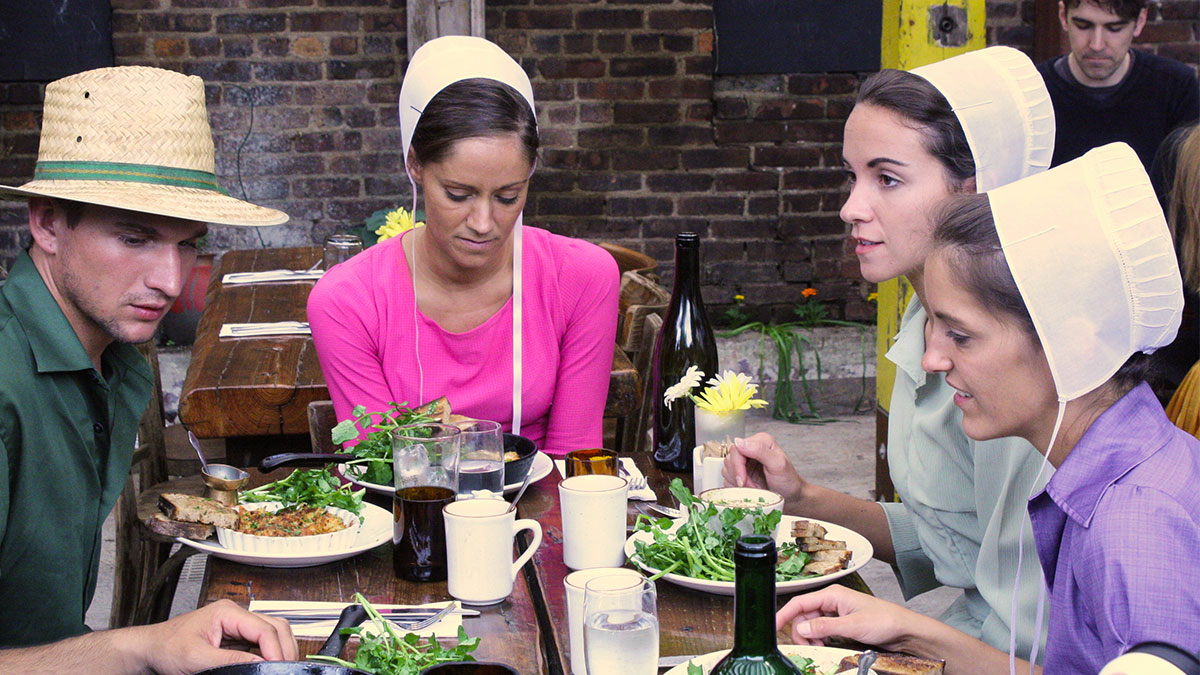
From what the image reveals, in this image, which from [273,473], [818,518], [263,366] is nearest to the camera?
[818,518]

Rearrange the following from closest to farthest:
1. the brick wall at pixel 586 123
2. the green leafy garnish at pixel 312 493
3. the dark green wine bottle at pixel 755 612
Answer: the dark green wine bottle at pixel 755 612
the green leafy garnish at pixel 312 493
the brick wall at pixel 586 123

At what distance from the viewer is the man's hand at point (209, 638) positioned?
4.71 ft

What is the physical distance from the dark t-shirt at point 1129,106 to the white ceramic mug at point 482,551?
11.0 ft

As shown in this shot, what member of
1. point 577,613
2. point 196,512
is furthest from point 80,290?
point 577,613

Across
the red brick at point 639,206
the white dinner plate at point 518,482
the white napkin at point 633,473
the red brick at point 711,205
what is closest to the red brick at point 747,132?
the red brick at point 711,205

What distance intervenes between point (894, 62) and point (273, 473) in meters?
2.52

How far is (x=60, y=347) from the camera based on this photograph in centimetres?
171

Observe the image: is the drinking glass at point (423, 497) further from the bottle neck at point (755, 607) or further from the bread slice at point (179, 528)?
the bottle neck at point (755, 607)

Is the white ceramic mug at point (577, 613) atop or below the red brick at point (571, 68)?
below

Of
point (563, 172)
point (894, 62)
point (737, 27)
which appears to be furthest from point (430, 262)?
point (737, 27)

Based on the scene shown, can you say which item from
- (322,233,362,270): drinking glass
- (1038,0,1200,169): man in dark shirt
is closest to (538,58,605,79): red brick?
(322,233,362,270): drinking glass

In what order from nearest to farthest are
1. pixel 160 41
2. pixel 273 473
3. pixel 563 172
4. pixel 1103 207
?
pixel 1103 207, pixel 273 473, pixel 160 41, pixel 563 172

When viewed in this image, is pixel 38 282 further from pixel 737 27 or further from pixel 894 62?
pixel 737 27

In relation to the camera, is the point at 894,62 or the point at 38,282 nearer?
the point at 38,282
